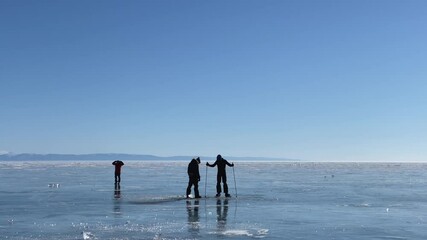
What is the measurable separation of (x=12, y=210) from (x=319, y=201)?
11171 millimetres

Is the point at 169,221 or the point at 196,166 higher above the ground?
the point at 196,166

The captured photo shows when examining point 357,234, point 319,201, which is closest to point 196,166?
point 319,201

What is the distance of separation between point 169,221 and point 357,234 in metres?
4.93

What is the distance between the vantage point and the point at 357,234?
1157cm

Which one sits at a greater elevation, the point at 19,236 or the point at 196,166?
the point at 196,166

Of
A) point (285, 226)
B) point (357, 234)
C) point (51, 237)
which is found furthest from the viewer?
point (285, 226)

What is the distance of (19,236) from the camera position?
1103cm

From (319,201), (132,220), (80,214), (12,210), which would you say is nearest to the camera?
(132,220)

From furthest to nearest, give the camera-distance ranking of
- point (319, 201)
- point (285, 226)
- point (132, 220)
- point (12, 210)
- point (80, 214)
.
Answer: point (319, 201) → point (12, 210) → point (80, 214) → point (132, 220) → point (285, 226)

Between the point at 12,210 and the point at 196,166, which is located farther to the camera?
the point at 196,166

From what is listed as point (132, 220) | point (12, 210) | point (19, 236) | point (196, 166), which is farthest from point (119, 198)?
point (19, 236)

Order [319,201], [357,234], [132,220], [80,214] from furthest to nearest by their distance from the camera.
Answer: [319,201], [80,214], [132,220], [357,234]

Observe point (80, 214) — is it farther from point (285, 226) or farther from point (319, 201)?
point (319, 201)

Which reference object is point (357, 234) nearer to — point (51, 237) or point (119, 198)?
point (51, 237)
